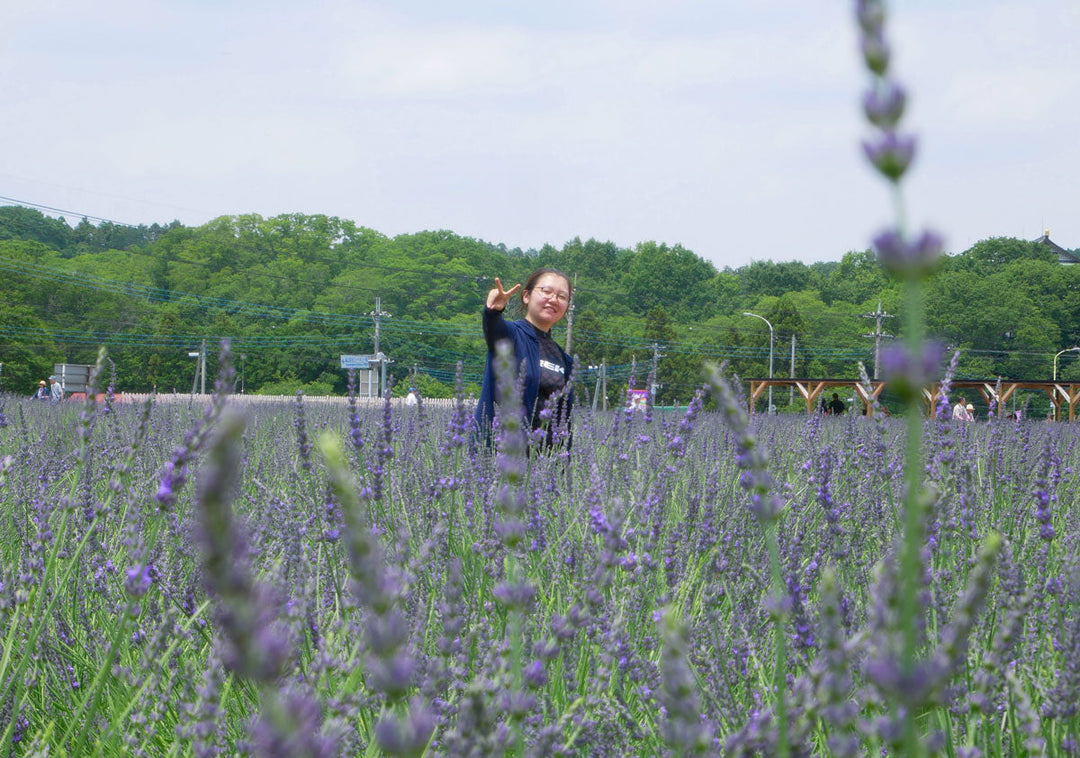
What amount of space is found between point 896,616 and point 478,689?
37 centimetres

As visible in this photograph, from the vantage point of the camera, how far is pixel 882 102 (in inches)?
21.2

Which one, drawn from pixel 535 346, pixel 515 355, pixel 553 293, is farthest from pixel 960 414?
pixel 515 355

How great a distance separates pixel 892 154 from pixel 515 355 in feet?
13.0

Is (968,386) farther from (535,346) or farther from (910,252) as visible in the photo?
(910,252)

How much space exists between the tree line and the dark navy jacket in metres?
58.2

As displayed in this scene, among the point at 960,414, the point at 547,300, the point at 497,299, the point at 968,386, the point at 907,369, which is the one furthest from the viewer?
the point at 968,386

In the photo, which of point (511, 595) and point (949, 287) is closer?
point (511, 595)

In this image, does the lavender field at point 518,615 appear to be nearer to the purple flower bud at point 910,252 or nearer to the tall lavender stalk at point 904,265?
the tall lavender stalk at point 904,265

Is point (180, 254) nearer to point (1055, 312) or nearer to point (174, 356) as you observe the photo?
point (174, 356)

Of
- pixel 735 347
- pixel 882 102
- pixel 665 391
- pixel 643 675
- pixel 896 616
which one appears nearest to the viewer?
pixel 882 102

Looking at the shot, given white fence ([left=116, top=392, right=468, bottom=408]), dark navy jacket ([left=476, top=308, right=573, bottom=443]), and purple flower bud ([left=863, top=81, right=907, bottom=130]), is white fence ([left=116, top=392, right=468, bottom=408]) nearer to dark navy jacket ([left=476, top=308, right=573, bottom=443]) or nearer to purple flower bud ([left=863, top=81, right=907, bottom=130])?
dark navy jacket ([left=476, top=308, right=573, bottom=443])

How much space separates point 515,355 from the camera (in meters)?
4.48

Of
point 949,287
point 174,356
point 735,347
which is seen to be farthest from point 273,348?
point 949,287

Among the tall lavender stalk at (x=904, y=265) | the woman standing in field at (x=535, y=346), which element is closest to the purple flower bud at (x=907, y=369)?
the tall lavender stalk at (x=904, y=265)
